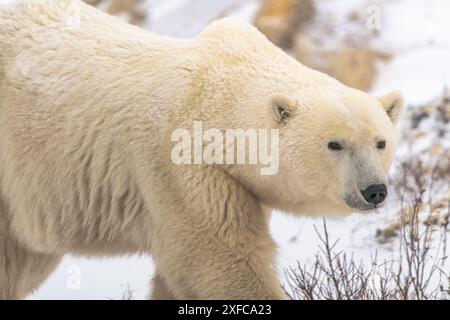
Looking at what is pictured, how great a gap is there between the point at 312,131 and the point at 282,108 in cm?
19

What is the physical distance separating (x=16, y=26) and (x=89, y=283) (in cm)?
373

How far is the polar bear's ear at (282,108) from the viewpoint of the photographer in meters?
4.50

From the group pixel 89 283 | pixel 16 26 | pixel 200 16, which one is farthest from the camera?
pixel 200 16

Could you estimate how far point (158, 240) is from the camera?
15.6ft

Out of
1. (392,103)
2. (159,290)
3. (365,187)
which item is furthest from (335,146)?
(159,290)

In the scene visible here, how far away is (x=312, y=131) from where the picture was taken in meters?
4.51

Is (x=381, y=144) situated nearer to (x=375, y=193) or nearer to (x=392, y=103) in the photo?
(x=375, y=193)

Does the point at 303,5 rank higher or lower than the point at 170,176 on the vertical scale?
higher

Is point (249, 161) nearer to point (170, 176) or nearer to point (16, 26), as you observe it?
point (170, 176)

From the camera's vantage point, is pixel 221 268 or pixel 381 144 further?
pixel 221 268

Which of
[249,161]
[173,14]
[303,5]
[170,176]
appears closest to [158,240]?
[170,176]

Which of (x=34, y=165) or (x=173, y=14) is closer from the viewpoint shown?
(x=34, y=165)

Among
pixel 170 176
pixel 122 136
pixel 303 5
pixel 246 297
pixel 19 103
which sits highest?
pixel 303 5

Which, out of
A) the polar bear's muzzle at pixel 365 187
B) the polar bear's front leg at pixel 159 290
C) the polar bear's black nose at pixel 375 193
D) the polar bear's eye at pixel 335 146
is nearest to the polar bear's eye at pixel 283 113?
the polar bear's eye at pixel 335 146
